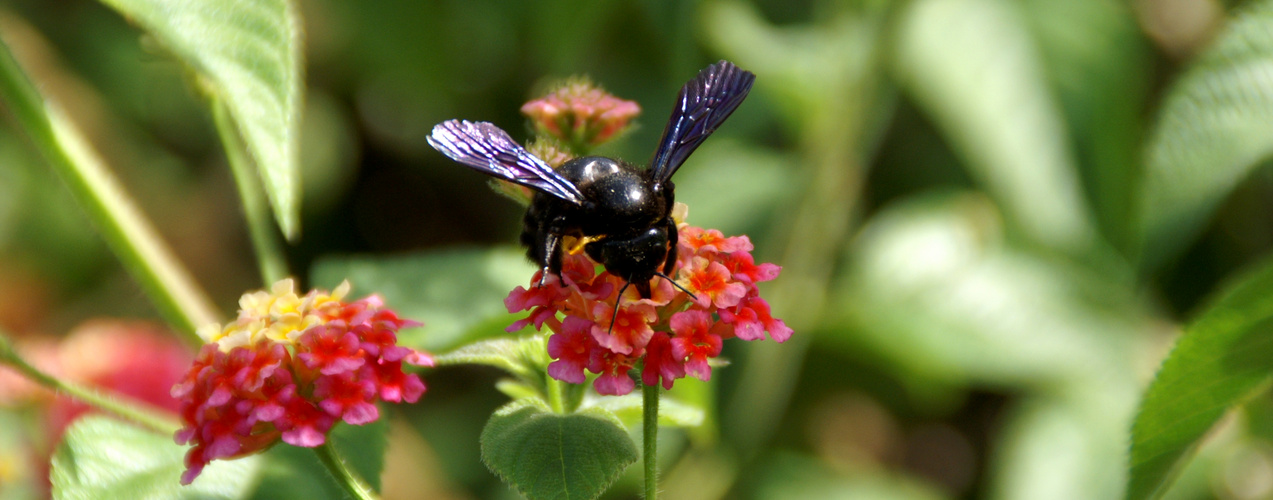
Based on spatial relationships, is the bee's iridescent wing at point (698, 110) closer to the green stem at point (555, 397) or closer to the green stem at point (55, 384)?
the green stem at point (555, 397)

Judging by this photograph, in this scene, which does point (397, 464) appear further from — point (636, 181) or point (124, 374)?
point (636, 181)

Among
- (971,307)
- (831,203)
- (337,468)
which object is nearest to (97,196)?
(337,468)

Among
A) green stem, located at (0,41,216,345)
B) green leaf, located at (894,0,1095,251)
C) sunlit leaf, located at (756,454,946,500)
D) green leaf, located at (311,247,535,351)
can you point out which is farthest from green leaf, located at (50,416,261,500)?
green leaf, located at (894,0,1095,251)

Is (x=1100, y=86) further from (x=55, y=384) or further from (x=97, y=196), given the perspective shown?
(x=55, y=384)

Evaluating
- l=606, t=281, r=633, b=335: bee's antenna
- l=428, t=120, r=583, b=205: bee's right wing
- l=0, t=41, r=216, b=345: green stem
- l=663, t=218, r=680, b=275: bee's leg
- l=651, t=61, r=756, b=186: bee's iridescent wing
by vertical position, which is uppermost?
l=0, t=41, r=216, b=345: green stem

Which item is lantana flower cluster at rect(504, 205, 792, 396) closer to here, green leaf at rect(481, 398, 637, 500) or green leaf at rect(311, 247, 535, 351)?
green leaf at rect(481, 398, 637, 500)

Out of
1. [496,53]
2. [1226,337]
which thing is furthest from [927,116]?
[1226,337]
